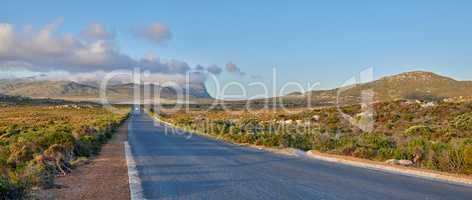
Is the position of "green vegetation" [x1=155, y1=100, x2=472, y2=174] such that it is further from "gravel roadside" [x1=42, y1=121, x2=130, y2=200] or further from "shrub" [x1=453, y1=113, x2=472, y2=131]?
"gravel roadside" [x1=42, y1=121, x2=130, y2=200]

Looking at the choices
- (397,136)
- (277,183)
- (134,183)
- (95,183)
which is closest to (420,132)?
(397,136)

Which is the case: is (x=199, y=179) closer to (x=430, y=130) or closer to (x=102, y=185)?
(x=102, y=185)

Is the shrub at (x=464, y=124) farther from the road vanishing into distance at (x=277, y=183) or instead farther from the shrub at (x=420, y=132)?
the road vanishing into distance at (x=277, y=183)

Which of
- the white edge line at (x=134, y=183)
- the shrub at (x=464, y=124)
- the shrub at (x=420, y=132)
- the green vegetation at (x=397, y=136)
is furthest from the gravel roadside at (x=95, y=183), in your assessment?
the shrub at (x=464, y=124)

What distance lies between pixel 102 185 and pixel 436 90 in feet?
369

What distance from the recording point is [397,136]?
31.9m

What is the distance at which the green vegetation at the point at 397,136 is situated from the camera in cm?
1997

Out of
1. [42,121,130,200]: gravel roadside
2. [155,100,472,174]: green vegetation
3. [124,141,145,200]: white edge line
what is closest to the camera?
[124,141,145,200]: white edge line

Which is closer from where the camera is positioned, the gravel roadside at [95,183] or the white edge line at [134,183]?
the white edge line at [134,183]

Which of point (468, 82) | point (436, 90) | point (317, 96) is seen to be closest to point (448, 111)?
point (436, 90)

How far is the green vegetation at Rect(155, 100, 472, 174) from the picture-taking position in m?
20.0

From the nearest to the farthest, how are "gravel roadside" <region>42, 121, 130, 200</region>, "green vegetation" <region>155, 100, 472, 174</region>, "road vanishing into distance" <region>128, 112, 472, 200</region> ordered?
1. "road vanishing into distance" <region>128, 112, 472, 200</region>
2. "gravel roadside" <region>42, 121, 130, 200</region>
3. "green vegetation" <region>155, 100, 472, 174</region>

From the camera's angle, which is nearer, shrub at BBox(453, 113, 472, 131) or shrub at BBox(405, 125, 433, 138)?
shrub at BBox(405, 125, 433, 138)

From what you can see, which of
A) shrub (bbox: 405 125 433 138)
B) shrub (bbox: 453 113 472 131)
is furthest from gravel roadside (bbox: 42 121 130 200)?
shrub (bbox: 453 113 472 131)
